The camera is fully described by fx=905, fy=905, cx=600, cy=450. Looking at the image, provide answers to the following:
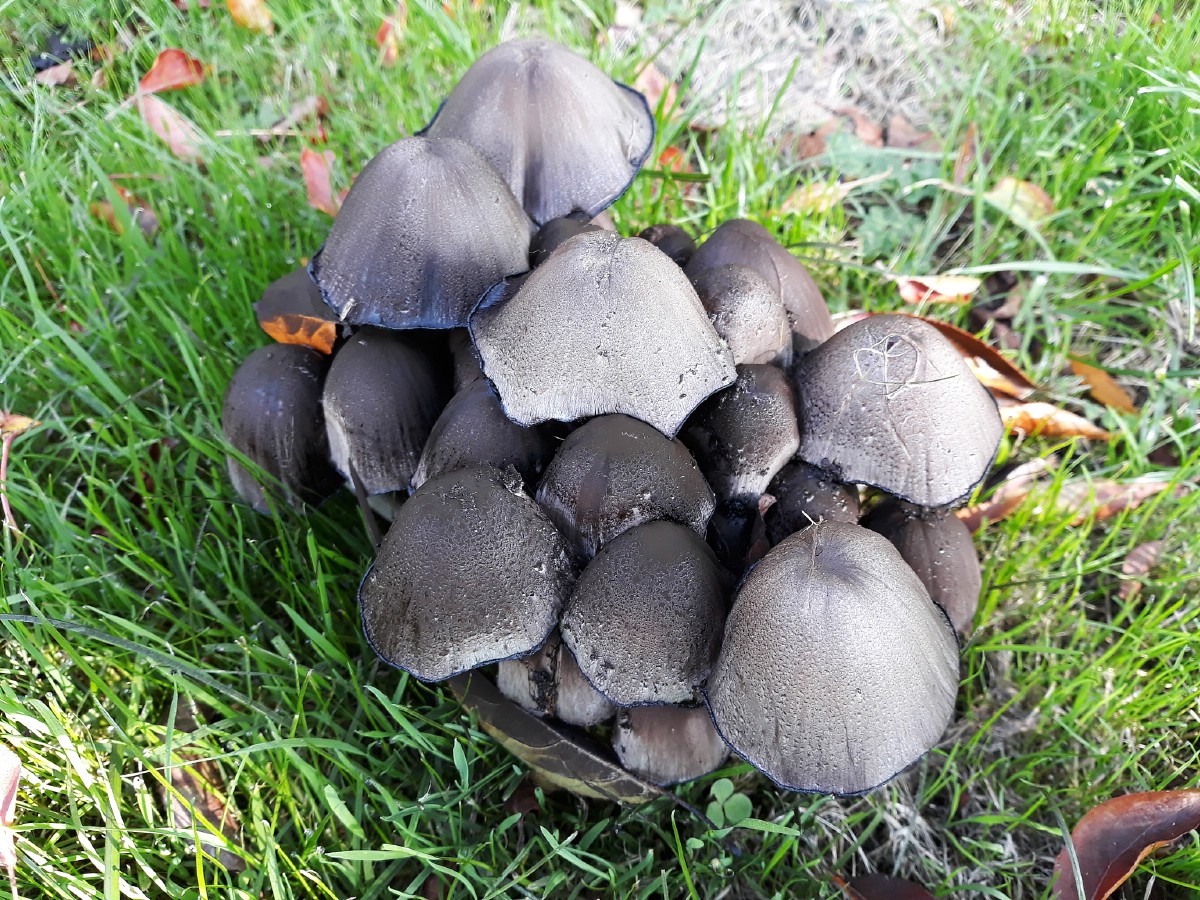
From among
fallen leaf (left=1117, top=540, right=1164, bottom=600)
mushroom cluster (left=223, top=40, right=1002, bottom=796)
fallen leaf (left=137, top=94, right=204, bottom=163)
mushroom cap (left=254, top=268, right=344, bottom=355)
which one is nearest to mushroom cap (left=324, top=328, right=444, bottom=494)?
mushroom cluster (left=223, top=40, right=1002, bottom=796)

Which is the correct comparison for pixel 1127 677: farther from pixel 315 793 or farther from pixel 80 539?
pixel 80 539

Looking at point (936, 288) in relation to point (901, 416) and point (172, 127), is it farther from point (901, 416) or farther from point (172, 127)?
point (172, 127)

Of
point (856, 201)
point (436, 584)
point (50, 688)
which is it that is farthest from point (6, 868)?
point (856, 201)

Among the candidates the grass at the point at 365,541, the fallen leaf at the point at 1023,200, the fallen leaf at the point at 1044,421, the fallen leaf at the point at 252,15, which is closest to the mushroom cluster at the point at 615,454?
the grass at the point at 365,541

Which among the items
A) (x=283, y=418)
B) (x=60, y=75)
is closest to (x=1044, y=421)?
(x=283, y=418)

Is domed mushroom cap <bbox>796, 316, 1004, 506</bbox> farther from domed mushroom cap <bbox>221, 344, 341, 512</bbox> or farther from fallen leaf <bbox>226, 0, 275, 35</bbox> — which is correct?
fallen leaf <bbox>226, 0, 275, 35</bbox>
